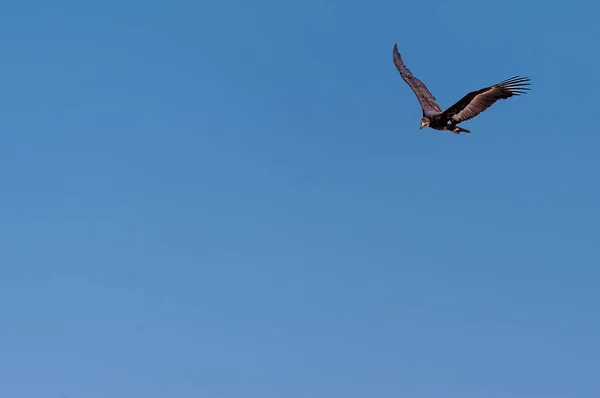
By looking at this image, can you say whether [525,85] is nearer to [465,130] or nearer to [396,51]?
[465,130]

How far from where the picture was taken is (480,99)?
82.1 m

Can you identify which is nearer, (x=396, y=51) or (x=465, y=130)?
(x=465, y=130)

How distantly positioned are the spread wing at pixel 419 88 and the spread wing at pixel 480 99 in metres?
3.68

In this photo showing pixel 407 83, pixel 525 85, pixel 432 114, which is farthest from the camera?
pixel 407 83

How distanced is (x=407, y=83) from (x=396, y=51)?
613cm

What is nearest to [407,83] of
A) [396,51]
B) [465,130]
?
[396,51]

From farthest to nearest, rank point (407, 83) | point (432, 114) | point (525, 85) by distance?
point (407, 83) < point (432, 114) < point (525, 85)

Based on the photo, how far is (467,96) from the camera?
81.5 m

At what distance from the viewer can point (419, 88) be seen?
9419 centimetres

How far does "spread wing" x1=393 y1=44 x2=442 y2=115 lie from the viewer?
88.9m

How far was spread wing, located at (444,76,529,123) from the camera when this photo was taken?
8075cm

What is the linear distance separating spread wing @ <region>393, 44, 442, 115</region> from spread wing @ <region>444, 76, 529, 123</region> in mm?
3676

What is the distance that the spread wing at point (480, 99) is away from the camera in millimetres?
80750

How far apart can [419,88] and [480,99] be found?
41.6 ft
